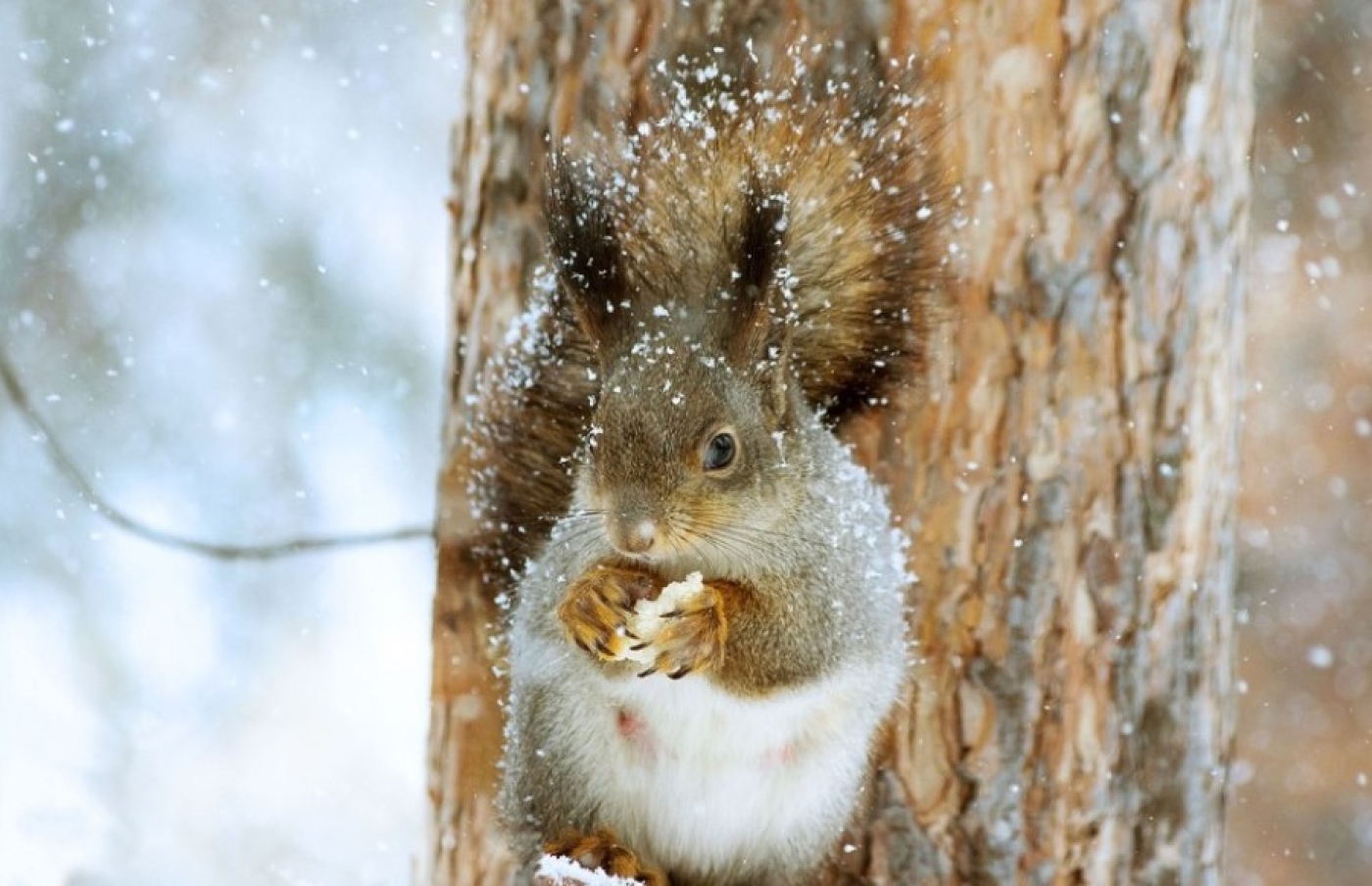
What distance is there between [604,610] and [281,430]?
4.87 feet

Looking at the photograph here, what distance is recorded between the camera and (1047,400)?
1155 mm

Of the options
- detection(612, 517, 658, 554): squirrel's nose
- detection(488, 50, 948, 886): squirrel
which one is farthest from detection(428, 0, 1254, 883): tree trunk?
detection(612, 517, 658, 554): squirrel's nose

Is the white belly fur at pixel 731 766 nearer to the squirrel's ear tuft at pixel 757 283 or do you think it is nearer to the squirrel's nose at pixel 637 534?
the squirrel's nose at pixel 637 534

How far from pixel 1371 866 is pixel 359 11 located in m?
2.17

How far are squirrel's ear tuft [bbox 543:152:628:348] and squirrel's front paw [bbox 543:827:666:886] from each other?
449 millimetres

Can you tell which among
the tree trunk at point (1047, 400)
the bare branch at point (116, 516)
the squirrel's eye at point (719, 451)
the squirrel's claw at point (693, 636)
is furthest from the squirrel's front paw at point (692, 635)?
the bare branch at point (116, 516)

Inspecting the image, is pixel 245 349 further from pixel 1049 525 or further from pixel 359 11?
pixel 1049 525

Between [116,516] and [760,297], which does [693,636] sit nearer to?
[760,297]

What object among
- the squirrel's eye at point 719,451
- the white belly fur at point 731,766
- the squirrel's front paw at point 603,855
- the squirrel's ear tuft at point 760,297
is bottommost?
→ the squirrel's front paw at point 603,855

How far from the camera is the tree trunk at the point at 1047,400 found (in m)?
1.13

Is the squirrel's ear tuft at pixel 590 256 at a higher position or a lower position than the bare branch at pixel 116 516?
higher

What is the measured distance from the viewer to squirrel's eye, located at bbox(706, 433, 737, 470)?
1013mm

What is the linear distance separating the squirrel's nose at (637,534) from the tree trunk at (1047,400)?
277mm

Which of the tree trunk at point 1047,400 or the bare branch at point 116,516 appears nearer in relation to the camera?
the tree trunk at point 1047,400
